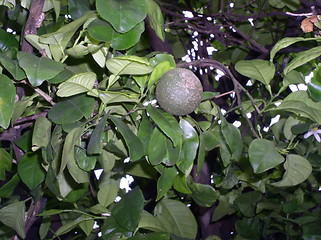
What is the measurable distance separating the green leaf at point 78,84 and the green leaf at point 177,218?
0.53m

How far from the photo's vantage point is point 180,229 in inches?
46.3

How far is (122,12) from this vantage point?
677 millimetres

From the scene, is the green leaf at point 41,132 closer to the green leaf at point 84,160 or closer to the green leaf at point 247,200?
the green leaf at point 84,160

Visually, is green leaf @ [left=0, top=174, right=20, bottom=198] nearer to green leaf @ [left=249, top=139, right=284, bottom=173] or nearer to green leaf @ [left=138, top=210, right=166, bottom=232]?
green leaf @ [left=138, top=210, right=166, bottom=232]

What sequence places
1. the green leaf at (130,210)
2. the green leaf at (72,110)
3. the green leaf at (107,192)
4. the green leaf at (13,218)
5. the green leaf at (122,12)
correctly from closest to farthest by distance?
the green leaf at (122,12), the green leaf at (72,110), the green leaf at (130,210), the green leaf at (13,218), the green leaf at (107,192)

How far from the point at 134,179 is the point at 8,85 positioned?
3.35 feet

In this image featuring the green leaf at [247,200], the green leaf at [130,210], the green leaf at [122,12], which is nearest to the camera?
the green leaf at [122,12]

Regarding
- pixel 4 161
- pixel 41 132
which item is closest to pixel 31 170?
pixel 4 161

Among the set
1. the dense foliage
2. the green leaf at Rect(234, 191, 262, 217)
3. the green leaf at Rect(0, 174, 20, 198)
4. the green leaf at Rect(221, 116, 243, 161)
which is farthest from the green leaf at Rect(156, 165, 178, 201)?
the green leaf at Rect(234, 191, 262, 217)

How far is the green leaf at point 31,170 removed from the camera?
0.97m

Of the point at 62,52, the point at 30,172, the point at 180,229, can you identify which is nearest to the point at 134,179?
the point at 180,229

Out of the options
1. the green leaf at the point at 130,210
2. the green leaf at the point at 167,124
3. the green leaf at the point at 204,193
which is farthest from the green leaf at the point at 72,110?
the green leaf at the point at 204,193

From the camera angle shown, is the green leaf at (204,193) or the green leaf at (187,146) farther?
the green leaf at (204,193)

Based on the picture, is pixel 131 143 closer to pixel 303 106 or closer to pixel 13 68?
pixel 13 68
